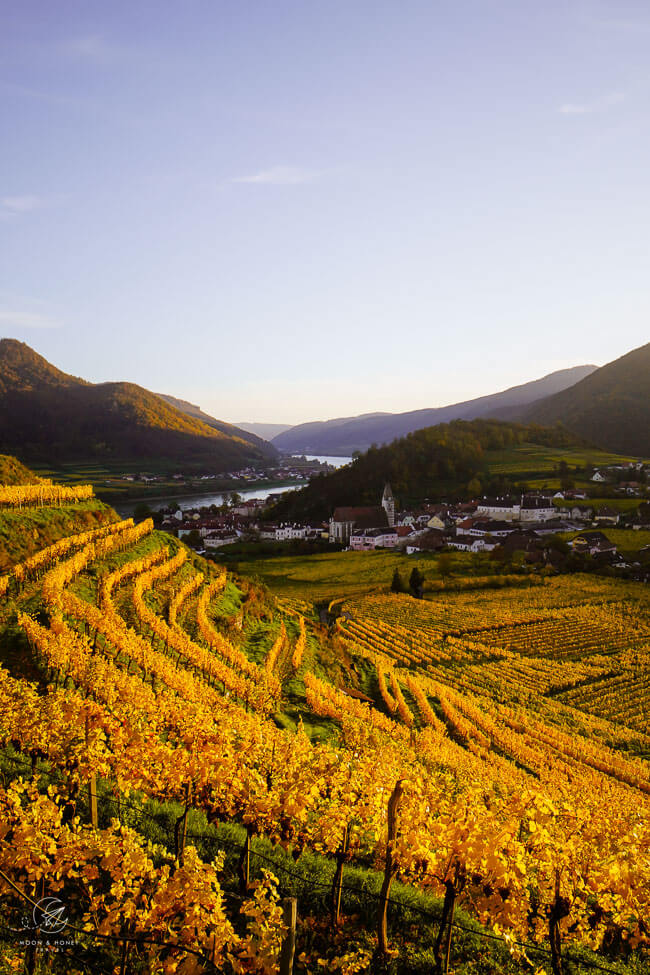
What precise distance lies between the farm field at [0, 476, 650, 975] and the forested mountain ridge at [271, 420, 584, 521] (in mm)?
85724

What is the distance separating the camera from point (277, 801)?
7.52 metres

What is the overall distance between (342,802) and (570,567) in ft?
228

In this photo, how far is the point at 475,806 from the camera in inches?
267

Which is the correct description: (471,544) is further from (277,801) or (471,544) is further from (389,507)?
(277,801)

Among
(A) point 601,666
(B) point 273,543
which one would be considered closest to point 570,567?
(A) point 601,666

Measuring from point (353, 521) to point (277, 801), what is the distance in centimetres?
9136

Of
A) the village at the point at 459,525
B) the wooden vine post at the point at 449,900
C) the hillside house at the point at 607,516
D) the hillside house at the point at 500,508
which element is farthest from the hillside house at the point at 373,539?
the wooden vine post at the point at 449,900

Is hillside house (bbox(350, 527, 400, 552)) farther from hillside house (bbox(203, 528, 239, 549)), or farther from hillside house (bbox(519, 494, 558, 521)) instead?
hillside house (bbox(519, 494, 558, 521))

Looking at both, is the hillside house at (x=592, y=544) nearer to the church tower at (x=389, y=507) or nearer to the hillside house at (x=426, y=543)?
the hillside house at (x=426, y=543)

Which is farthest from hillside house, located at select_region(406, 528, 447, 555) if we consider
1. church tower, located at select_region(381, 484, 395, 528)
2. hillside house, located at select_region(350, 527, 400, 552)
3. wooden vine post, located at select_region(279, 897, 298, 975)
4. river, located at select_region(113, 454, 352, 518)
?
wooden vine post, located at select_region(279, 897, 298, 975)

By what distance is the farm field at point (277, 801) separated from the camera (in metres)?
6.25

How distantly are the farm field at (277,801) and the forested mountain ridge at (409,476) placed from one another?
281 feet

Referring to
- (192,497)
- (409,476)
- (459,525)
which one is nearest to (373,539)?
(459,525)

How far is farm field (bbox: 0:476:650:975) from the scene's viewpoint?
246 inches
